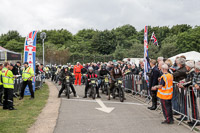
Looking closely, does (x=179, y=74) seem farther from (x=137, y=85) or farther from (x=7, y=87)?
(x=7, y=87)

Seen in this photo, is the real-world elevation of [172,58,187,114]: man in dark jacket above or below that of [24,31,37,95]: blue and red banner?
below

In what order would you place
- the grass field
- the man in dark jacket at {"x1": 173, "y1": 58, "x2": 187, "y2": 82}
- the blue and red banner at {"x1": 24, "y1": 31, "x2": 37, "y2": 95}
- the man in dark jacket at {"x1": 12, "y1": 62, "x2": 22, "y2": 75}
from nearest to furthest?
the grass field, the man in dark jacket at {"x1": 173, "y1": 58, "x2": 187, "y2": 82}, the blue and red banner at {"x1": 24, "y1": 31, "x2": 37, "y2": 95}, the man in dark jacket at {"x1": 12, "y1": 62, "x2": 22, "y2": 75}

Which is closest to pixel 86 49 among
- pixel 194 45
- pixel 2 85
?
pixel 194 45

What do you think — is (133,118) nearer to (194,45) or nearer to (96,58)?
(96,58)

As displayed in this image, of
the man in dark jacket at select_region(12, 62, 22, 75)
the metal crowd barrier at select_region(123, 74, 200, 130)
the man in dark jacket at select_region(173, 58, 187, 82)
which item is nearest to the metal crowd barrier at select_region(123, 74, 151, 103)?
the metal crowd barrier at select_region(123, 74, 200, 130)

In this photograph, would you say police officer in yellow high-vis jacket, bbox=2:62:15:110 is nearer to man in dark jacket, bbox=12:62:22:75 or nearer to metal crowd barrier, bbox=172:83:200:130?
man in dark jacket, bbox=12:62:22:75

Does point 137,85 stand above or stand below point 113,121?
above

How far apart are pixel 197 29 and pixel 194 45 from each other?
16.9ft

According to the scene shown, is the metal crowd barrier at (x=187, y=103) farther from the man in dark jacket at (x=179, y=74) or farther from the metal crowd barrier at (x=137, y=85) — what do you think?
the metal crowd barrier at (x=137, y=85)

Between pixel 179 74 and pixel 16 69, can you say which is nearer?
pixel 179 74

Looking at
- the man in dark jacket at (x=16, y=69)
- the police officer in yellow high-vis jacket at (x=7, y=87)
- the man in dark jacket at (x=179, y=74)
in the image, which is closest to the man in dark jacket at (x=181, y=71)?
the man in dark jacket at (x=179, y=74)

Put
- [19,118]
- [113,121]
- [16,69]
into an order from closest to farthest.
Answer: [113,121]
[19,118]
[16,69]

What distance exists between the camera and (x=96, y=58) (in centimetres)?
4097

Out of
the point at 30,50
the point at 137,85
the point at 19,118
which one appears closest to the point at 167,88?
the point at 19,118
